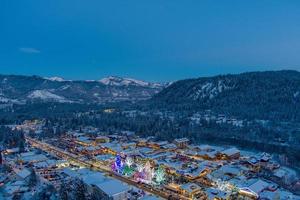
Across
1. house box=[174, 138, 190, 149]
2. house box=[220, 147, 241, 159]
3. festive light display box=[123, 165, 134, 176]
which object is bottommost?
festive light display box=[123, 165, 134, 176]

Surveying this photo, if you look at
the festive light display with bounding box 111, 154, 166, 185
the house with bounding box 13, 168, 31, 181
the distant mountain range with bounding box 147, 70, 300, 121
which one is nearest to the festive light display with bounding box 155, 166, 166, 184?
the festive light display with bounding box 111, 154, 166, 185

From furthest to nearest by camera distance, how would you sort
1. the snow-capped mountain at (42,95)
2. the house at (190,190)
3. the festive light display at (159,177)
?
the snow-capped mountain at (42,95) → the festive light display at (159,177) → the house at (190,190)

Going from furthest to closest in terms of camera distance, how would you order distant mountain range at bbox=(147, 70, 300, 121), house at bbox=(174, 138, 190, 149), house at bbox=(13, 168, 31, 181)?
distant mountain range at bbox=(147, 70, 300, 121) → house at bbox=(174, 138, 190, 149) → house at bbox=(13, 168, 31, 181)

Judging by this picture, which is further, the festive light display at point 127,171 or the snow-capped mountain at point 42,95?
the snow-capped mountain at point 42,95

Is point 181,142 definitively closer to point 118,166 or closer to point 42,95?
point 118,166

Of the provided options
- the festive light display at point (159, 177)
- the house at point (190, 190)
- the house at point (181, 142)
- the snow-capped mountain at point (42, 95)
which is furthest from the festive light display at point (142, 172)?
the snow-capped mountain at point (42, 95)

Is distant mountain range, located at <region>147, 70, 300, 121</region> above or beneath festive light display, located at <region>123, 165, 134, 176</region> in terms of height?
above

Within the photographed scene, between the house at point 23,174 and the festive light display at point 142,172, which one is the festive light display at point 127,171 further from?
the house at point 23,174

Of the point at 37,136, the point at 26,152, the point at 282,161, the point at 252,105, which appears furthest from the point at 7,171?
the point at 252,105

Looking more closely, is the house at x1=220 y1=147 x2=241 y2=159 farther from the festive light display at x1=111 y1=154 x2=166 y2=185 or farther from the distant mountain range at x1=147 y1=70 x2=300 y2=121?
the distant mountain range at x1=147 y1=70 x2=300 y2=121
